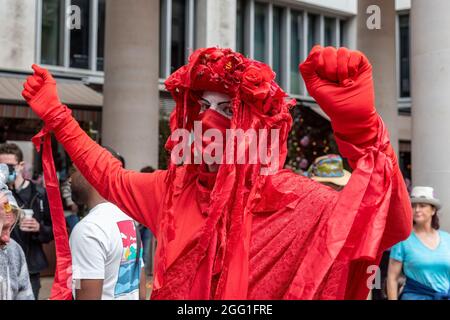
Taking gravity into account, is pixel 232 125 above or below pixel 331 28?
below

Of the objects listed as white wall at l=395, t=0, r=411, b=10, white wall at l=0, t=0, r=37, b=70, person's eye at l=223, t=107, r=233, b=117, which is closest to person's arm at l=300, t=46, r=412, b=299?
person's eye at l=223, t=107, r=233, b=117

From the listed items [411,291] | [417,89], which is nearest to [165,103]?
[417,89]

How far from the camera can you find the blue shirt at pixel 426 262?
5.08 m

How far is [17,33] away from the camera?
45.0ft

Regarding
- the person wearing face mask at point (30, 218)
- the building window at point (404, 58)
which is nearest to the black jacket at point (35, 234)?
the person wearing face mask at point (30, 218)

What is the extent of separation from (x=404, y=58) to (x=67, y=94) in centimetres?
1138

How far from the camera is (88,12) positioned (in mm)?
15438

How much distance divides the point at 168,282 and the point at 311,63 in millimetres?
929

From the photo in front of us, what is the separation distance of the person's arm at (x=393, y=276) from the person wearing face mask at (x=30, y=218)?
2.84 m

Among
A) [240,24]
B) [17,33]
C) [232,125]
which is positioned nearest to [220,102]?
[232,125]

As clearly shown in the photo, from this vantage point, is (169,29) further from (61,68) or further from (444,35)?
(444,35)

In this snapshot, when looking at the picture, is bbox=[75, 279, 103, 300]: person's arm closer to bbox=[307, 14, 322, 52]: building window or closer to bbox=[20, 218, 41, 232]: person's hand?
bbox=[20, 218, 41, 232]: person's hand

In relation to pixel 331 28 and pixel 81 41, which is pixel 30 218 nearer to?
pixel 81 41
